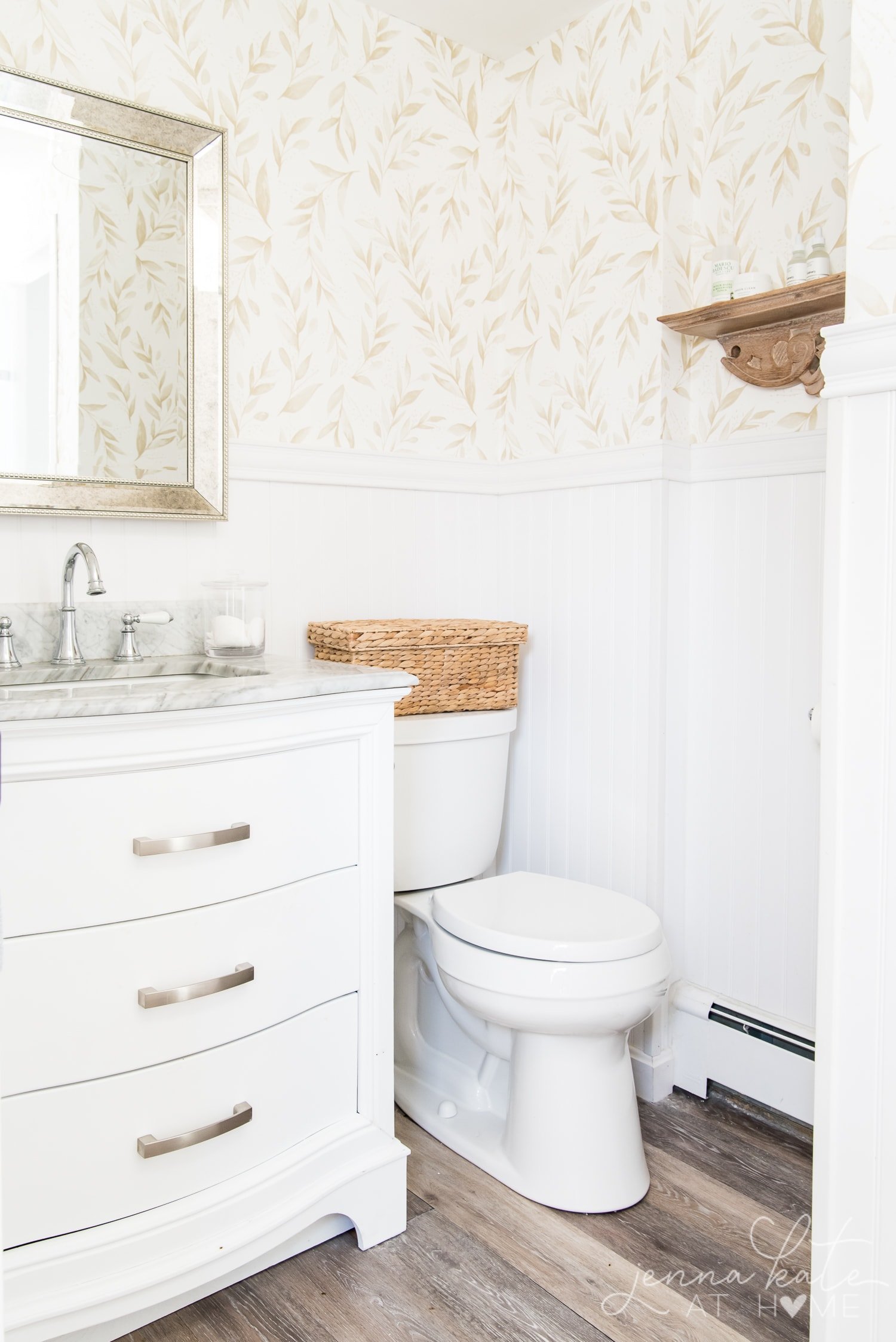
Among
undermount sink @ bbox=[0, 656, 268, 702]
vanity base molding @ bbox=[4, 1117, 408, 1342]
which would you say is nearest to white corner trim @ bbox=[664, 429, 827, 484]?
undermount sink @ bbox=[0, 656, 268, 702]

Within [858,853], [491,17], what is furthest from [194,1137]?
[491,17]

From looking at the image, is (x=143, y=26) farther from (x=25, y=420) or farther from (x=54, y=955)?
(x=54, y=955)

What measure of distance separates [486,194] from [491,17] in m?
0.35

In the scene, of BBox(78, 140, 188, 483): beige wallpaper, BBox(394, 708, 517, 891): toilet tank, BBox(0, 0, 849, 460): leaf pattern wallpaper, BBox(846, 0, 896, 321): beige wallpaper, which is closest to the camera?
BBox(846, 0, 896, 321): beige wallpaper

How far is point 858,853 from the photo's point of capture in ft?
3.81

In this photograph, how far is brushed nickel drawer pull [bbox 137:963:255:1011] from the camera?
1316 mm

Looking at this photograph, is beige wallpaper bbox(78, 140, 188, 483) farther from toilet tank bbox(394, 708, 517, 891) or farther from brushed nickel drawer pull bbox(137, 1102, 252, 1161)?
brushed nickel drawer pull bbox(137, 1102, 252, 1161)

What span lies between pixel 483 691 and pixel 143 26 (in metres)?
1.39

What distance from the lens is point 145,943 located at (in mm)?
1323

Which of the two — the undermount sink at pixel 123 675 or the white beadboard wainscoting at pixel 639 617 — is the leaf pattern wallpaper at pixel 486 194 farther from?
the undermount sink at pixel 123 675

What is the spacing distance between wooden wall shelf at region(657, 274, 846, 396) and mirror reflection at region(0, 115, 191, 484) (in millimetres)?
966

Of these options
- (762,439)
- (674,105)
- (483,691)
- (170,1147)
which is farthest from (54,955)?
(674,105)

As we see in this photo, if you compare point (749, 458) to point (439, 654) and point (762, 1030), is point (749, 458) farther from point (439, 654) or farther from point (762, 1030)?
point (762, 1030)

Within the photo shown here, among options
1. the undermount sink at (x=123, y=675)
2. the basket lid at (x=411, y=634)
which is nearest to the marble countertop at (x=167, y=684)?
the undermount sink at (x=123, y=675)
